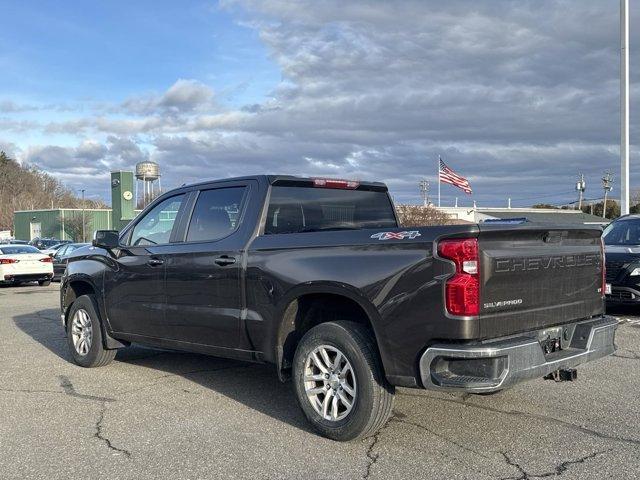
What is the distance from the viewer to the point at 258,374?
691 centimetres

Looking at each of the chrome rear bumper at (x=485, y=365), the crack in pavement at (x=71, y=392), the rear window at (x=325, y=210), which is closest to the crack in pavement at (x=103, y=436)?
the crack in pavement at (x=71, y=392)

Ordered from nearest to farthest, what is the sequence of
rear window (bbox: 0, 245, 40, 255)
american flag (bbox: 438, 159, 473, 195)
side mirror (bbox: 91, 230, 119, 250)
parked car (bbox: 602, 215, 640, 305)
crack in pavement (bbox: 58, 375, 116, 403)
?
crack in pavement (bbox: 58, 375, 116, 403)
side mirror (bbox: 91, 230, 119, 250)
parked car (bbox: 602, 215, 640, 305)
rear window (bbox: 0, 245, 40, 255)
american flag (bbox: 438, 159, 473, 195)

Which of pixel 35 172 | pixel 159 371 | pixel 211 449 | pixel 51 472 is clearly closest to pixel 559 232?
pixel 211 449

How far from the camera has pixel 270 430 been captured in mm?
5020

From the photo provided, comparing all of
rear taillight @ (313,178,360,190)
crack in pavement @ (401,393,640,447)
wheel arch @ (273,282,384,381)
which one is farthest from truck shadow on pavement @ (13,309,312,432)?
rear taillight @ (313,178,360,190)

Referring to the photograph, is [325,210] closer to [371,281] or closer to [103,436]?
[371,281]

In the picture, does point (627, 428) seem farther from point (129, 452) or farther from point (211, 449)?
point (129, 452)

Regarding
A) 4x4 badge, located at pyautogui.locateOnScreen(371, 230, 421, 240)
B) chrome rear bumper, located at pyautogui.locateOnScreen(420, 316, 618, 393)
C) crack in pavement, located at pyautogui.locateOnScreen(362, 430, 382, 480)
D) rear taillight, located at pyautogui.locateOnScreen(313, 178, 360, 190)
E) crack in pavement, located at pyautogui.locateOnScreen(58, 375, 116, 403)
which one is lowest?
crack in pavement, located at pyautogui.locateOnScreen(58, 375, 116, 403)

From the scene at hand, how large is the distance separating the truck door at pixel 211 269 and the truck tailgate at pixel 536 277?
2.10 m

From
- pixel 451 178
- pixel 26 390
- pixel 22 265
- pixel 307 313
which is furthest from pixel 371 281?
→ pixel 451 178

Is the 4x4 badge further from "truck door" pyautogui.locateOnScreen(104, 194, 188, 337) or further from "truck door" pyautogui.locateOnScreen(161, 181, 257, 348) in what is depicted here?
"truck door" pyautogui.locateOnScreen(104, 194, 188, 337)

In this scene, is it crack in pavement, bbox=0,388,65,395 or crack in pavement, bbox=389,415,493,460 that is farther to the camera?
crack in pavement, bbox=0,388,65,395

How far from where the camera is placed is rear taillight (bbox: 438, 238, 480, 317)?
4.08 m

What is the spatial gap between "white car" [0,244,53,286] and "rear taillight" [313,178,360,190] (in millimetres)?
16794
